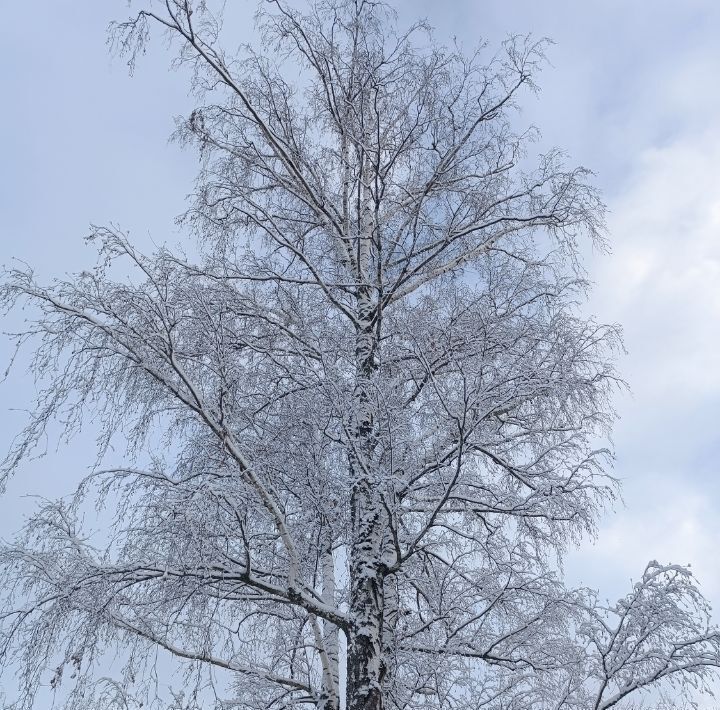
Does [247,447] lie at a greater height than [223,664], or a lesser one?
greater

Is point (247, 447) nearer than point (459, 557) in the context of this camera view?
Yes

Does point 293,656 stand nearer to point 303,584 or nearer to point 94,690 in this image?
point 303,584

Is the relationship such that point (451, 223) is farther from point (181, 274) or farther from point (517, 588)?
point (517, 588)

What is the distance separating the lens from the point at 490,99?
590 cm

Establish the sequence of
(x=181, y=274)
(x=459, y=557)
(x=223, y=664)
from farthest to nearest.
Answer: (x=181, y=274)
(x=459, y=557)
(x=223, y=664)

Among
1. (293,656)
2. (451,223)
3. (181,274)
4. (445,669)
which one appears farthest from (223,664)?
(451,223)

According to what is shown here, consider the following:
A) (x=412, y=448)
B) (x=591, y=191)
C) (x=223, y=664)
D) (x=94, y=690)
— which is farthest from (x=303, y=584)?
(x=591, y=191)

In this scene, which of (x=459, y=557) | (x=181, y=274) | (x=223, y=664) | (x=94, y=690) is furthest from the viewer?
(x=181, y=274)

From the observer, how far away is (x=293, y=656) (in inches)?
215

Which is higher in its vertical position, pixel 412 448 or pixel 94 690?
pixel 412 448

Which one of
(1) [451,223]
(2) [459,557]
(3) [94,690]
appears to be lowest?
Answer: (3) [94,690]

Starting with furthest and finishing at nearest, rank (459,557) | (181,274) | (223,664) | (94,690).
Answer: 1. (181,274)
2. (459,557)
3. (223,664)
4. (94,690)

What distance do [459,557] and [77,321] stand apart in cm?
312

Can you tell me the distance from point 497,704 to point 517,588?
3.52 feet
